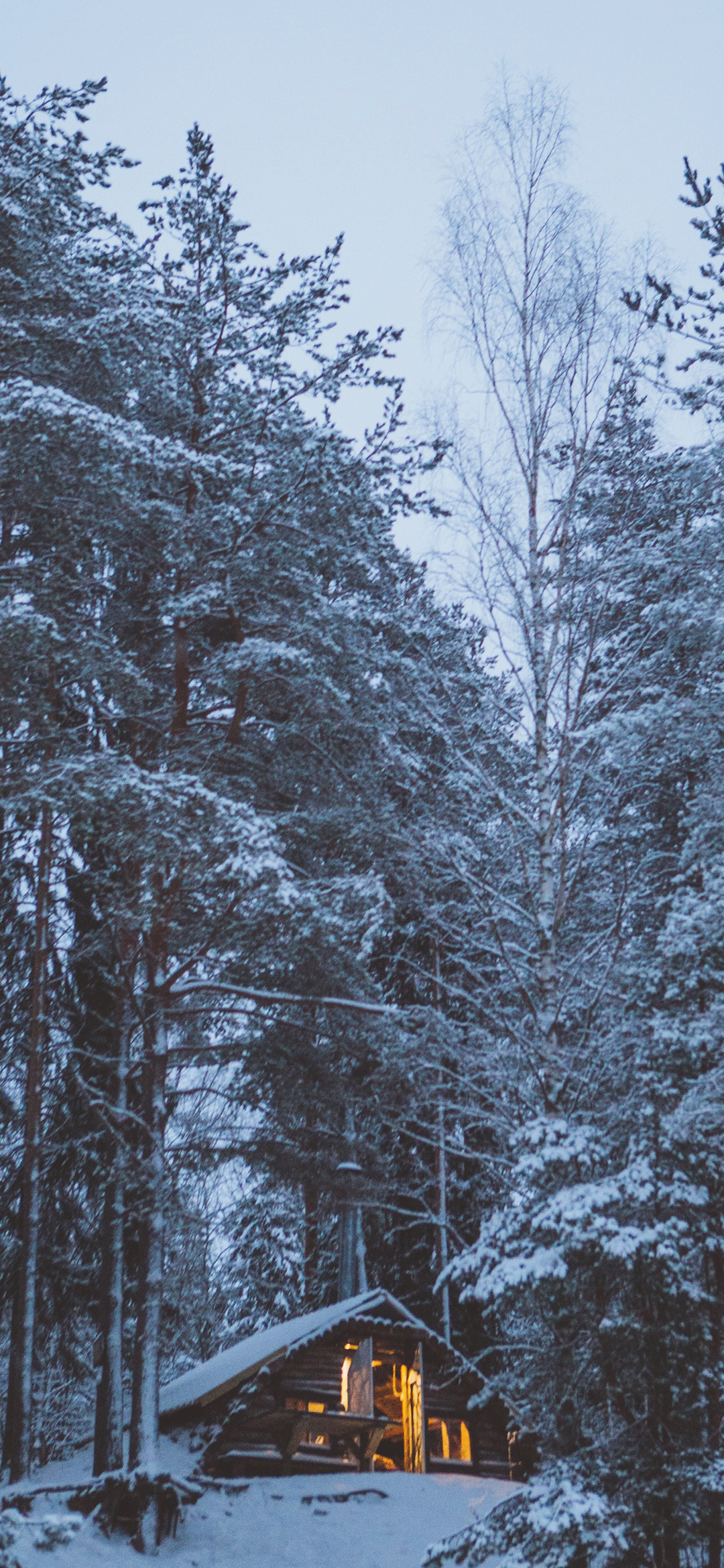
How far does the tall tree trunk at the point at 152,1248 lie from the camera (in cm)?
1250

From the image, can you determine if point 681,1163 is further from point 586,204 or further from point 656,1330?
point 586,204

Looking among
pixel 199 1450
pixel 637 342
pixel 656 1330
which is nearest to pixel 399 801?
pixel 637 342

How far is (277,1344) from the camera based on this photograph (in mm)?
18047

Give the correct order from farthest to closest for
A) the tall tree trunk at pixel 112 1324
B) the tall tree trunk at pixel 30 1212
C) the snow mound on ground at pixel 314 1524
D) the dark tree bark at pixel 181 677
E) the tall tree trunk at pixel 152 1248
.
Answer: the tall tree trunk at pixel 112 1324
the dark tree bark at pixel 181 677
the tall tree trunk at pixel 30 1212
the tall tree trunk at pixel 152 1248
the snow mound on ground at pixel 314 1524

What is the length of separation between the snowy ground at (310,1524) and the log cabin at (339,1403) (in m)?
0.70

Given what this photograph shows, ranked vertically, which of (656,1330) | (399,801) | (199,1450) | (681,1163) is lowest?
(199,1450)

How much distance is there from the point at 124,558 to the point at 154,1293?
949 centimetres

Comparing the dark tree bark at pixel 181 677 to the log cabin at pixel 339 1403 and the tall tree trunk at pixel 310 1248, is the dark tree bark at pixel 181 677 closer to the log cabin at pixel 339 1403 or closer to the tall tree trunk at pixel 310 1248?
the log cabin at pixel 339 1403

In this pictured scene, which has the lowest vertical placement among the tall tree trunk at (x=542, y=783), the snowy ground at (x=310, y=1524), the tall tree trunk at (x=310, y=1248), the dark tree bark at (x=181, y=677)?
the snowy ground at (x=310, y=1524)

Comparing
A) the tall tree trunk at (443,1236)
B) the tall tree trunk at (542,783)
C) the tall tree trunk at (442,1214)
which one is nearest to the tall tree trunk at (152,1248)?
Answer: the tall tree trunk at (542,783)

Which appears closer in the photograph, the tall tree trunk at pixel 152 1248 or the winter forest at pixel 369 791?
the winter forest at pixel 369 791

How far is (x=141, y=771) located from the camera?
1195 centimetres

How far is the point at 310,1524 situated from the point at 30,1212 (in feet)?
17.0

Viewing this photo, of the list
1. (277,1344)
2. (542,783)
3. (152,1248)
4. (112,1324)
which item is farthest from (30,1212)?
(542,783)
